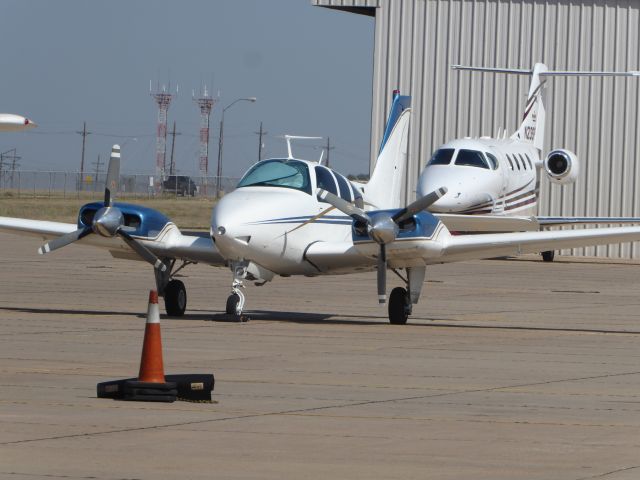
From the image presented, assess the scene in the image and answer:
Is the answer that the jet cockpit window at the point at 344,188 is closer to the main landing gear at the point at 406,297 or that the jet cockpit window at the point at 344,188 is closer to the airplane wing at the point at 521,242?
the main landing gear at the point at 406,297

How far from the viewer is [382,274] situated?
1853 cm

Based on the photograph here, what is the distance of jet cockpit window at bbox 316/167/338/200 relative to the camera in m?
19.9

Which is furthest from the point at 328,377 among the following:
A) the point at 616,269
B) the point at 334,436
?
the point at 616,269

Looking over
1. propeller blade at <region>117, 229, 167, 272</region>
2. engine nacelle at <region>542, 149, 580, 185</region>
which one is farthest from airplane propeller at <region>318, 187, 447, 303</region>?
engine nacelle at <region>542, 149, 580, 185</region>

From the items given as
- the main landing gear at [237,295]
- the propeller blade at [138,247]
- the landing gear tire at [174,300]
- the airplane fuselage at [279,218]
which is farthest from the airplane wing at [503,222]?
the propeller blade at [138,247]

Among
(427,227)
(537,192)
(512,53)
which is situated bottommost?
(427,227)

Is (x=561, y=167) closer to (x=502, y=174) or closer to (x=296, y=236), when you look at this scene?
(x=502, y=174)

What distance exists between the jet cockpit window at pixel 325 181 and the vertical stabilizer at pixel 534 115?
22238mm

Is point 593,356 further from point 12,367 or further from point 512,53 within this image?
point 512,53

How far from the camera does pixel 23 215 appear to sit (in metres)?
72.6

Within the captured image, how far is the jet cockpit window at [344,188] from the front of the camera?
20188mm

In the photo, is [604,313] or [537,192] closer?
[604,313]

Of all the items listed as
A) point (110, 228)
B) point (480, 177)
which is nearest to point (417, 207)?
point (110, 228)

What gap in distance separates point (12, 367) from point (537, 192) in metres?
30.2
